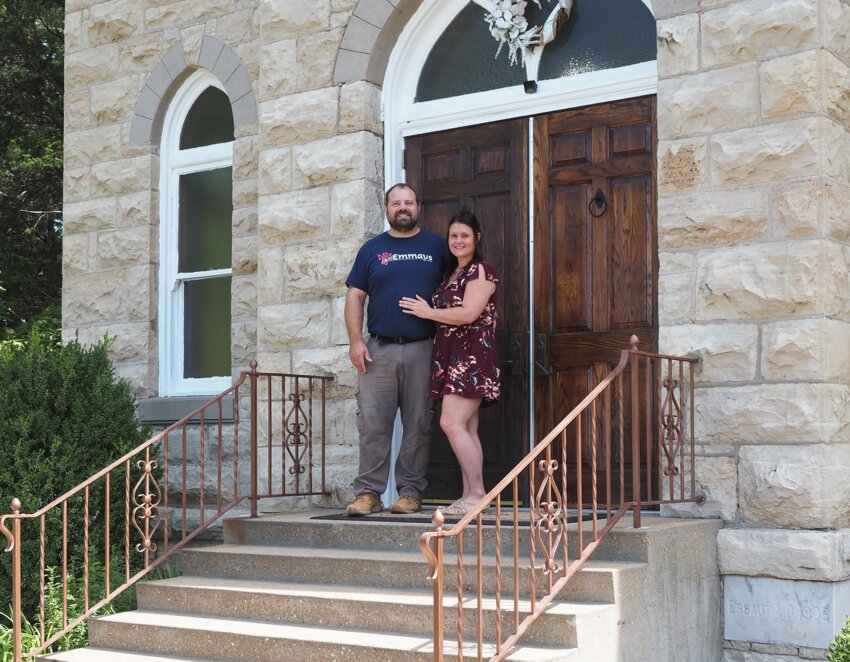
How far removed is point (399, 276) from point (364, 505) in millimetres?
1273

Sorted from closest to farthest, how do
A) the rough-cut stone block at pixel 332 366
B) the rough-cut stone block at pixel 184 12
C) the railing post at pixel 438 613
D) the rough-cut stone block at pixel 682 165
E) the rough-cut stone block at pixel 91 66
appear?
the railing post at pixel 438 613, the rough-cut stone block at pixel 682 165, the rough-cut stone block at pixel 332 366, the rough-cut stone block at pixel 184 12, the rough-cut stone block at pixel 91 66

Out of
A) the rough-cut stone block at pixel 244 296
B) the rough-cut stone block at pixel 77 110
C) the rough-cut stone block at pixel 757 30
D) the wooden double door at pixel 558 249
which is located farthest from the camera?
the rough-cut stone block at pixel 77 110

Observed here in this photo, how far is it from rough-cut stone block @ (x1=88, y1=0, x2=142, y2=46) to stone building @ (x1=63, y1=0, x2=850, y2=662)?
21 millimetres

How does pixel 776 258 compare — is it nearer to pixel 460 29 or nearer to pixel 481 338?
pixel 481 338

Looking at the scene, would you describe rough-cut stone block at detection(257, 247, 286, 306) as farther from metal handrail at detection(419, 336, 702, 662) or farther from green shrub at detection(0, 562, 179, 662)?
metal handrail at detection(419, 336, 702, 662)

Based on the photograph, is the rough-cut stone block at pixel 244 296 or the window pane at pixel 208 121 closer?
the rough-cut stone block at pixel 244 296

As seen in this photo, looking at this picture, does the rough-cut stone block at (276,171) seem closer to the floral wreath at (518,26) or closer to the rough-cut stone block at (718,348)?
the floral wreath at (518,26)

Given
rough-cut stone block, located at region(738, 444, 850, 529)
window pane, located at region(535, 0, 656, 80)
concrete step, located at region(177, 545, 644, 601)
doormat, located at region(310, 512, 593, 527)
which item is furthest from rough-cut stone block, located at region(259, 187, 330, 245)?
rough-cut stone block, located at region(738, 444, 850, 529)

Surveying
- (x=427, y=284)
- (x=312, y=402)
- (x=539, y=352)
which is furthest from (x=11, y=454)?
(x=539, y=352)

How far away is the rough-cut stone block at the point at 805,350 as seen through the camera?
5613mm

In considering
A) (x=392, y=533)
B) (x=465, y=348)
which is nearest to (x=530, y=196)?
(x=465, y=348)

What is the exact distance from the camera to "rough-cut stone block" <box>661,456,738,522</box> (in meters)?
5.83

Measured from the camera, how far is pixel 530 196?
690cm

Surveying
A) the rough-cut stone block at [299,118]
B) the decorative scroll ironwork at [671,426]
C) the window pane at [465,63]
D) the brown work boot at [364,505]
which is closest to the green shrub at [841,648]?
the decorative scroll ironwork at [671,426]
